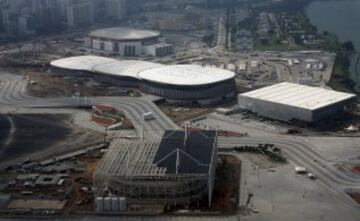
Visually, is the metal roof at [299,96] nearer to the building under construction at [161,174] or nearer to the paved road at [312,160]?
the paved road at [312,160]

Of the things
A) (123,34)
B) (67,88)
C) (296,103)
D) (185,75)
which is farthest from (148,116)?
(123,34)

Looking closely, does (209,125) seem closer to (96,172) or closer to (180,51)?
(96,172)

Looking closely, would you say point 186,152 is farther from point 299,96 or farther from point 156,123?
point 299,96

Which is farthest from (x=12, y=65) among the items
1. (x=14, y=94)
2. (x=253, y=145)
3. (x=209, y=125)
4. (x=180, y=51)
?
(x=253, y=145)

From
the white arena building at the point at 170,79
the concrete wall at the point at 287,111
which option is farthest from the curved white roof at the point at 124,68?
the concrete wall at the point at 287,111

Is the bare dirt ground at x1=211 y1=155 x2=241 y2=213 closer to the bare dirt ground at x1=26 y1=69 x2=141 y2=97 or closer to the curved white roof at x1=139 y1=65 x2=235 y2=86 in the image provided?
the curved white roof at x1=139 y1=65 x2=235 y2=86
